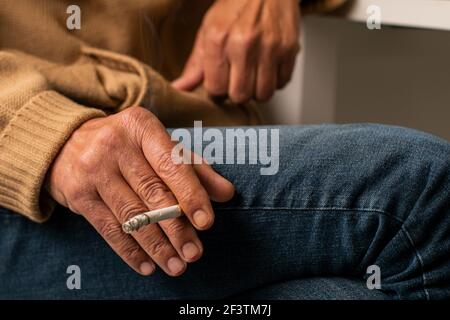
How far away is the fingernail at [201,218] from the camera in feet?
1.36

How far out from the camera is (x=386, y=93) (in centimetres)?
73

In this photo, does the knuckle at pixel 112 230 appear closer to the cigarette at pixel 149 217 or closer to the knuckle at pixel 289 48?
the cigarette at pixel 149 217

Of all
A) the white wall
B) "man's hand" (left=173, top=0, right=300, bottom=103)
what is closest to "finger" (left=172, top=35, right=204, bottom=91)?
"man's hand" (left=173, top=0, right=300, bottom=103)

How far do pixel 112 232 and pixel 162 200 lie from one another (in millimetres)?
45

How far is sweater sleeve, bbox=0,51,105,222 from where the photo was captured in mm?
451

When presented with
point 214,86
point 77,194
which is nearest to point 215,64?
point 214,86

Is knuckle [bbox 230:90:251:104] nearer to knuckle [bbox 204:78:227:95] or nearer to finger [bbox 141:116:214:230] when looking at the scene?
knuckle [bbox 204:78:227:95]

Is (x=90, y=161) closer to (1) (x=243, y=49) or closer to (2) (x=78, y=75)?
(2) (x=78, y=75)

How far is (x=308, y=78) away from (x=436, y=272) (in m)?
0.38

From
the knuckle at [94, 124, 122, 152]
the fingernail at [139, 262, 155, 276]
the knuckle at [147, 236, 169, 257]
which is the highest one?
the knuckle at [94, 124, 122, 152]

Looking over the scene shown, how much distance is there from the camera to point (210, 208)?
1.37ft

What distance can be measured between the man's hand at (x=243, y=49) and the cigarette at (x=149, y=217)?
247mm
